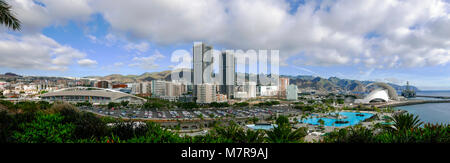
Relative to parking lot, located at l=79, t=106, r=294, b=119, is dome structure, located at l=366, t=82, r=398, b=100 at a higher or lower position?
higher

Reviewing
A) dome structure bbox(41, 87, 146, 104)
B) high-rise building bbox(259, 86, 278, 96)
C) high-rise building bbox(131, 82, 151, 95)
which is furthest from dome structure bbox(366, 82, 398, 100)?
high-rise building bbox(131, 82, 151, 95)

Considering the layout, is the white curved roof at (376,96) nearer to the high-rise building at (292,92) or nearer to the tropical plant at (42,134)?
the high-rise building at (292,92)

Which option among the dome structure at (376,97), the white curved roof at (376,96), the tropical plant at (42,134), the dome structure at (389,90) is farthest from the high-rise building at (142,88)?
the dome structure at (389,90)

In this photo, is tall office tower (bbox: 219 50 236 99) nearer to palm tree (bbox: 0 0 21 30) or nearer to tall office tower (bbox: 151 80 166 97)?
tall office tower (bbox: 151 80 166 97)

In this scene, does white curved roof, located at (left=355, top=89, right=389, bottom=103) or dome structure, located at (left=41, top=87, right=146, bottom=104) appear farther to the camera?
white curved roof, located at (left=355, top=89, right=389, bottom=103)

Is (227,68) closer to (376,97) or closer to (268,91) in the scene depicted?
(268,91)

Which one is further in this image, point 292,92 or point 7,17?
point 292,92

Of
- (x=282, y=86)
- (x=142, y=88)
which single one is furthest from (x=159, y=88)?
(x=282, y=86)

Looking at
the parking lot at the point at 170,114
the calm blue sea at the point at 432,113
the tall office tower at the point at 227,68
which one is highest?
the tall office tower at the point at 227,68

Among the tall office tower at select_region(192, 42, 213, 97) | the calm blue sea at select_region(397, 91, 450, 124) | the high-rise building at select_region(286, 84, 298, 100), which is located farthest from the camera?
the tall office tower at select_region(192, 42, 213, 97)

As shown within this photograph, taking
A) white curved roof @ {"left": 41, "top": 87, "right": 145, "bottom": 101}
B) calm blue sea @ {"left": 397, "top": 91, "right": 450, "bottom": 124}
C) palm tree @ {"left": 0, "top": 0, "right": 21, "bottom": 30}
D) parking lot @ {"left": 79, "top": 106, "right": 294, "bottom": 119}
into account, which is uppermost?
palm tree @ {"left": 0, "top": 0, "right": 21, "bottom": 30}

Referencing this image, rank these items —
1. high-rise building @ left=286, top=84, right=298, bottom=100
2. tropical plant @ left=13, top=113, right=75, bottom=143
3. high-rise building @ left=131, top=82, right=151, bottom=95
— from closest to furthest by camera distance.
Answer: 1. tropical plant @ left=13, top=113, right=75, bottom=143
2. high-rise building @ left=286, top=84, right=298, bottom=100
3. high-rise building @ left=131, top=82, right=151, bottom=95
